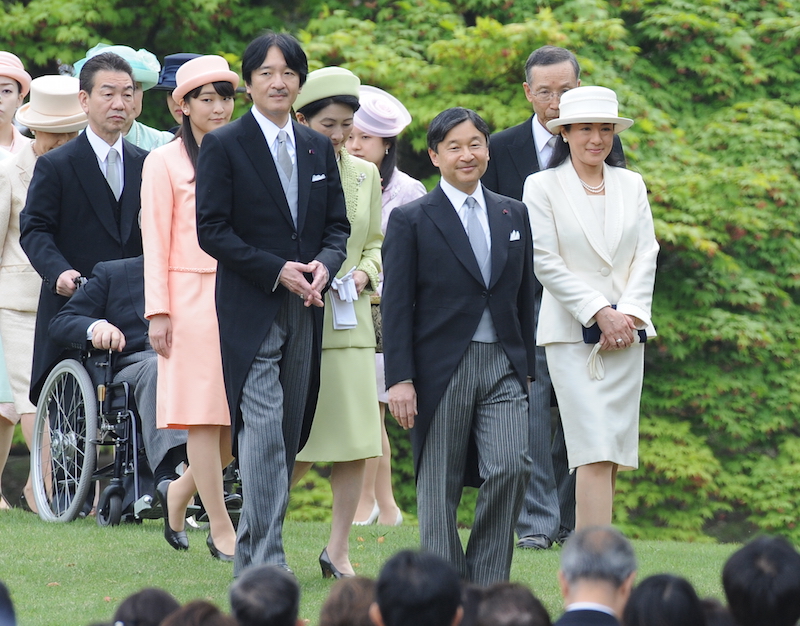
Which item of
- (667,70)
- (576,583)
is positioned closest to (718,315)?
(667,70)

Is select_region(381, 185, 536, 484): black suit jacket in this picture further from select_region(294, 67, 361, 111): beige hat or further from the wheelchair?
the wheelchair

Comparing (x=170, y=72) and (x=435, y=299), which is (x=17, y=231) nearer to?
(x=170, y=72)

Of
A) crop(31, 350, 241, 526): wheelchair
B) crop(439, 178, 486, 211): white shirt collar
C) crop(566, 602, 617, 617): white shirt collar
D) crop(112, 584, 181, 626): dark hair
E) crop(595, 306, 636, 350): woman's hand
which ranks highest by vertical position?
crop(439, 178, 486, 211): white shirt collar

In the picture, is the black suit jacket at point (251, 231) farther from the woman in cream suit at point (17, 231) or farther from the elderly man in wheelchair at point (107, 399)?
the woman in cream suit at point (17, 231)

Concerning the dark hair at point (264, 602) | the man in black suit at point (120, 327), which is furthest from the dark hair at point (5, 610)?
the man in black suit at point (120, 327)

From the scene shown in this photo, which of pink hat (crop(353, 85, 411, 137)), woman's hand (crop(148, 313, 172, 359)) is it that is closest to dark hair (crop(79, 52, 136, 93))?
pink hat (crop(353, 85, 411, 137))

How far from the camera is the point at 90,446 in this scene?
6.97 meters

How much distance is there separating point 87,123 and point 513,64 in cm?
422

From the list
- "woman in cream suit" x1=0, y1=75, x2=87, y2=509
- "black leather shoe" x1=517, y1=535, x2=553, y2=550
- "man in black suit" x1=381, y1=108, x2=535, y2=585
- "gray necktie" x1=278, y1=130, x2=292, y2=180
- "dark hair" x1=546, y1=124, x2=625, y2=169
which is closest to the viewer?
"man in black suit" x1=381, y1=108, x2=535, y2=585

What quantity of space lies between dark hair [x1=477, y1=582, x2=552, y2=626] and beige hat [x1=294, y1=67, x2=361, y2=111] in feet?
10.3

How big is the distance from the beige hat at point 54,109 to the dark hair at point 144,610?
5286 millimetres

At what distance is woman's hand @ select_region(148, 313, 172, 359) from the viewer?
5680 mm

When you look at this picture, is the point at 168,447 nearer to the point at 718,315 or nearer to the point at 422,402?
the point at 422,402

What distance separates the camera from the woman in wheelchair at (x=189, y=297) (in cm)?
570
